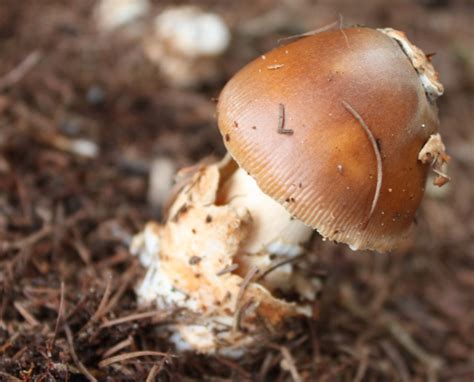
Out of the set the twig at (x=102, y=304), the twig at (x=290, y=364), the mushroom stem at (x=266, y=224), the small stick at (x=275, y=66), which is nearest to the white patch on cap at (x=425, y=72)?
the small stick at (x=275, y=66)

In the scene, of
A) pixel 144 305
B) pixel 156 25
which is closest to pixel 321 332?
pixel 144 305

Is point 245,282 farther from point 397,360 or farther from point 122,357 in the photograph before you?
point 397,360

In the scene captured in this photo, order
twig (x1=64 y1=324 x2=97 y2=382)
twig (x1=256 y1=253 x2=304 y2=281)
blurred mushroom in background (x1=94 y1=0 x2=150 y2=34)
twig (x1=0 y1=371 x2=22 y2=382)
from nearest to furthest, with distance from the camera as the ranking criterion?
1. twig (x1=0 y1=371 x2=22 y2=382)
2. twig (x1=64 y1=324 x2=97 y2=382)
3. twig (x1=256 y1=253 x2=304 y2=281)
4. blurred mushroom in background (x1=94 y1=0 x2=150 y2=34)

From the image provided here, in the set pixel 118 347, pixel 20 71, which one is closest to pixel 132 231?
pixel 118 347

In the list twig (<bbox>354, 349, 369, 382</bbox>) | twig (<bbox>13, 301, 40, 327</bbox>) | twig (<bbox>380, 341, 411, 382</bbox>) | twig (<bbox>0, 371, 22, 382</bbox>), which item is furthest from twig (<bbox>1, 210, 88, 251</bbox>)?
twig (<bbox>380, 341, 411, 382</bbox>)

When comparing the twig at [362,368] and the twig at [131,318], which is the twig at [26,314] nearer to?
the twig at [131,318]

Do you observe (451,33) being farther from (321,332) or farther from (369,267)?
(321,332)

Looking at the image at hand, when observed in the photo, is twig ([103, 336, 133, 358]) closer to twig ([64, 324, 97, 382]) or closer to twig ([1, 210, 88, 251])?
twig ([64, 324, 97, 382])
